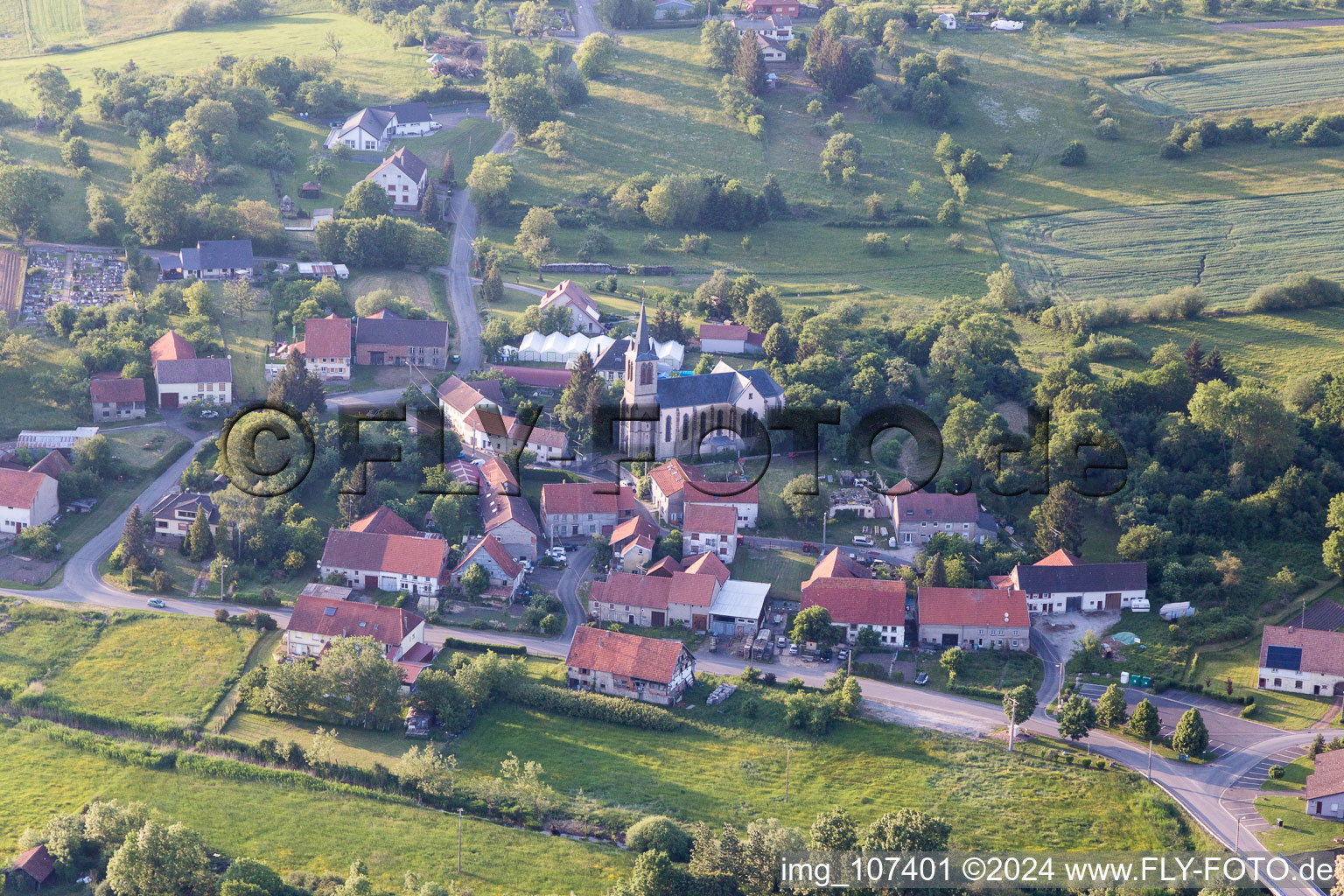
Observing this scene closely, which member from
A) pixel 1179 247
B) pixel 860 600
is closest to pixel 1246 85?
pixel 1179 247

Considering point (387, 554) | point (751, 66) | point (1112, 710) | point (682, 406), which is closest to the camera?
point (1112, 710)

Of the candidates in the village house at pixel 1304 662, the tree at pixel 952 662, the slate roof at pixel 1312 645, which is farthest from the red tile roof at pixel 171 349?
the village house at pixel 1304 662

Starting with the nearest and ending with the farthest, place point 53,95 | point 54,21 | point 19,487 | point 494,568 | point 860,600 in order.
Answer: point 860,600, point 494,568, point 19,487, point 53,95, point 54,21

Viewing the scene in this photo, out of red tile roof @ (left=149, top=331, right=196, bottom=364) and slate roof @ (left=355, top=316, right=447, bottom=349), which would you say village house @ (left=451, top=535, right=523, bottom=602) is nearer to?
slate roof @ (left=355, top=316, right=447, bottom=349)

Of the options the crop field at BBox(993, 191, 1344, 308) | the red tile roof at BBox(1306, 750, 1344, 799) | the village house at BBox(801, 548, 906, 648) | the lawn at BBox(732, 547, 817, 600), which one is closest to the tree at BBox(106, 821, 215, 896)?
the village house at BBox(801, 548, 906, 648)

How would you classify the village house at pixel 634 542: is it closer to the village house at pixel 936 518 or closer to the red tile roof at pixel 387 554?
Result: the red tile roof at pixel 387 554

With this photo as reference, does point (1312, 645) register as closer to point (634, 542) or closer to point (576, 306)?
point (634, 542)
